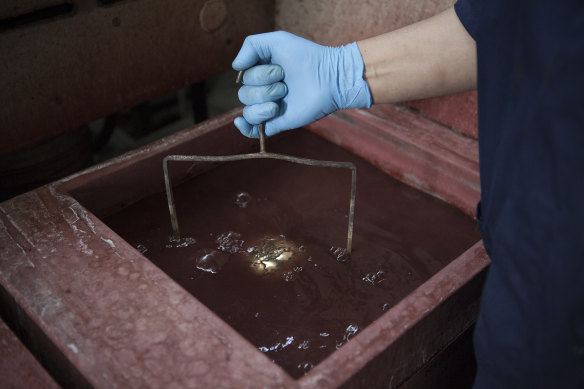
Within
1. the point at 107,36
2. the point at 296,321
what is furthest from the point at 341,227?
the point at 107,36

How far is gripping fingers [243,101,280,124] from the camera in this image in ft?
4.11

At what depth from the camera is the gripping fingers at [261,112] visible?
1.25 metres

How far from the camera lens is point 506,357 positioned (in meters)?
0.92

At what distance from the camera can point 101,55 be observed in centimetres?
158

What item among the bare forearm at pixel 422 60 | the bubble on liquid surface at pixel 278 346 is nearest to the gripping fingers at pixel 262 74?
the bare forearm at pixel 422 60

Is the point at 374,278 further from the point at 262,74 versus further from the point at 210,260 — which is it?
the point at 262,74

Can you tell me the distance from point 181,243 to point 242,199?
0.87ft

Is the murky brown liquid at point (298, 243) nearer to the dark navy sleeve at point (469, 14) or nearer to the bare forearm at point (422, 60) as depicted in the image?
the bare forearm at point (422, 60)

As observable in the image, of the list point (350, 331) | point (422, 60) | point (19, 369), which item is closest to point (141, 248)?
point (19, 369)

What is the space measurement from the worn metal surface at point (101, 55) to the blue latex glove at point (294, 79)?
55 cm

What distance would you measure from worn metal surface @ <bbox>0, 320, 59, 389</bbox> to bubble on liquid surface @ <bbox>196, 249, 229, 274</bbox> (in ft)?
1.52

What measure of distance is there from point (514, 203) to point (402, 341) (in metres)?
0.34

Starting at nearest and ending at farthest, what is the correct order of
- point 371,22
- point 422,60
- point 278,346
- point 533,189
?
point 533,189 < point 278,346 < point 422,60 < point 371,22

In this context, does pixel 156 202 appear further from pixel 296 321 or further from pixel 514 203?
pixel 514 203
